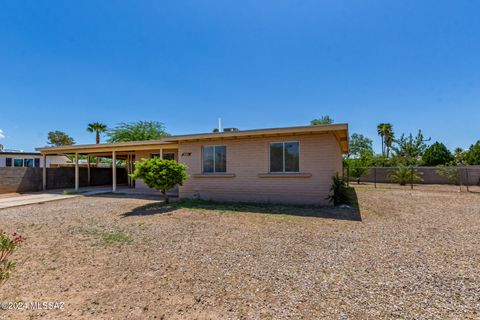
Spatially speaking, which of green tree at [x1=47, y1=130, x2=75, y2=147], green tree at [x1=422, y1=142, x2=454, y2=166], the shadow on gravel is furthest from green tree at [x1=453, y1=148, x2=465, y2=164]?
green tree at [x1=47, y1=130, x2=75, y2=147]

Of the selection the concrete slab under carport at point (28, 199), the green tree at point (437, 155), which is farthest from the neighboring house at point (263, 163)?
the green tree at point (437, 155)

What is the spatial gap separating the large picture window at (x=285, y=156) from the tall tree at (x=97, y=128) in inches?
1088

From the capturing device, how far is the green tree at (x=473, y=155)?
23.4 meters

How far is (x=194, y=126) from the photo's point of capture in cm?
2659

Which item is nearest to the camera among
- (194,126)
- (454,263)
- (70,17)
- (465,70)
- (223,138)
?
(454,263)

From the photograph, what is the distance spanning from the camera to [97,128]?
1142 inches

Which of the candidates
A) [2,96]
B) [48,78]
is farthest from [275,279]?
[2,96]

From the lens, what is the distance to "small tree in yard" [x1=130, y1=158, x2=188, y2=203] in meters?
8.69

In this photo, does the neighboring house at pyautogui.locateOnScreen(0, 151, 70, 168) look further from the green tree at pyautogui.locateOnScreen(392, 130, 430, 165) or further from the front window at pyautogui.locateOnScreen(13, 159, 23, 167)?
the green tree at pyautogui.locateOnScreen(392, 130, 430, 165)

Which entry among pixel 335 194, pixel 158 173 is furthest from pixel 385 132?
pixel 158 173

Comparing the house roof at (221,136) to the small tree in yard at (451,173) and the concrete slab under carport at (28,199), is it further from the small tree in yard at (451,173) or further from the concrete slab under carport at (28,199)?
the small tree in yard at (451,173)

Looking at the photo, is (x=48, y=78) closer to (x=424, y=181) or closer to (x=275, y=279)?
(x=275, y=279)

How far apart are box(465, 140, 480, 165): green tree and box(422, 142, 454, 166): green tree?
73.1 inches

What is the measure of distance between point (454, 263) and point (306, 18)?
31.7ft
